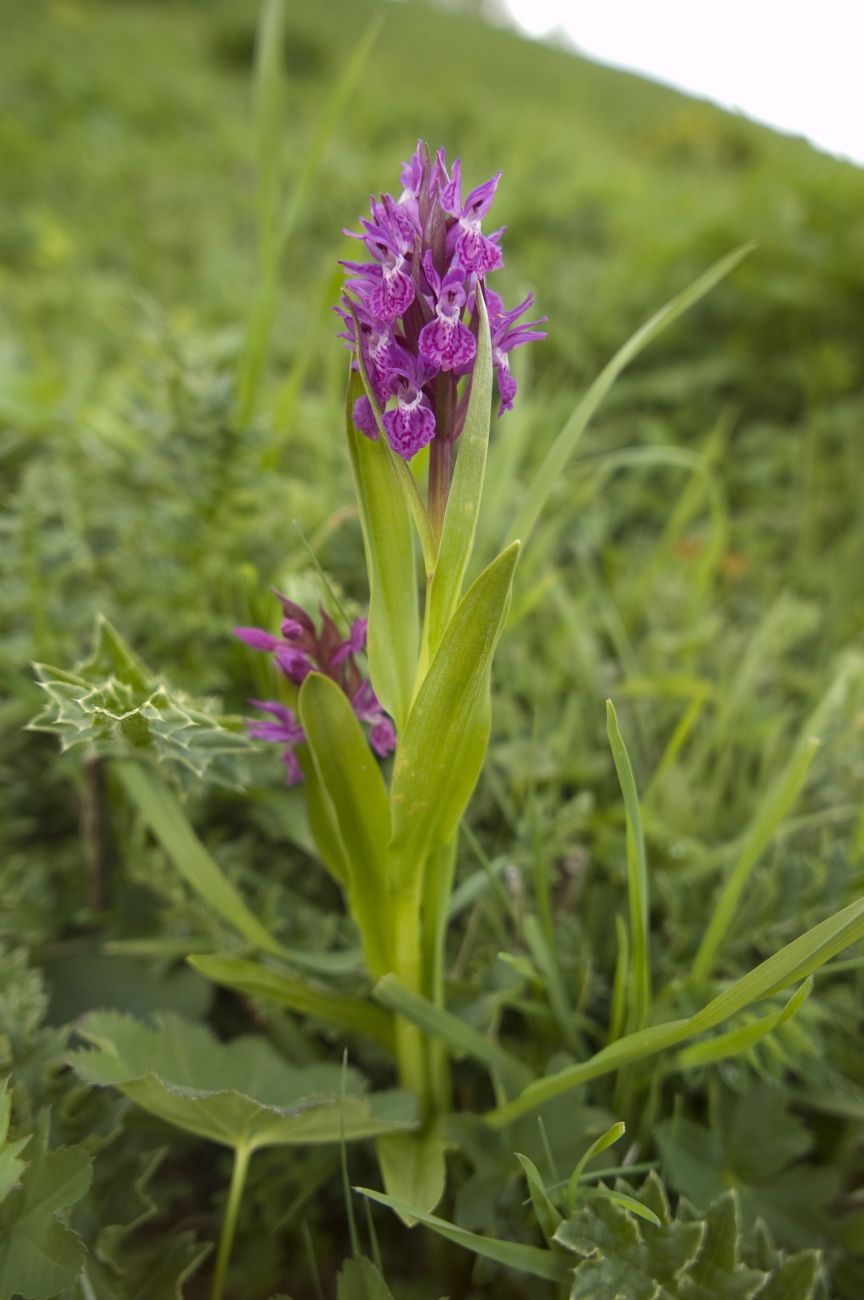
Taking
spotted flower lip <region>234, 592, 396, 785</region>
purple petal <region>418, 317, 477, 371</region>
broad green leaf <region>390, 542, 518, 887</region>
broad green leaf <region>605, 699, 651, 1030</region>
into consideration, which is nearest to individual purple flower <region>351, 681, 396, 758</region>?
spotted flower lip <region>234, 592, 396, 785</region>

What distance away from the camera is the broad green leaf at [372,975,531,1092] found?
0.83 m

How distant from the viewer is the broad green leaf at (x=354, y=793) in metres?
0.79

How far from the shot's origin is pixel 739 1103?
1003 mm

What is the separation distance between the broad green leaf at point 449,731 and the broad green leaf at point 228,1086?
234mm

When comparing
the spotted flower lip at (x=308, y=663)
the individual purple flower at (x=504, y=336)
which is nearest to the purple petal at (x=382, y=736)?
the spotted flower lip at (x=308, y=663)

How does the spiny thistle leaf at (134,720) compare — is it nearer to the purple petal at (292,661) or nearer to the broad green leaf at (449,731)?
the purple petal at (292,661)

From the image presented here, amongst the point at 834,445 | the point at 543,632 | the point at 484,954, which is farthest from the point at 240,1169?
the point at 834,445

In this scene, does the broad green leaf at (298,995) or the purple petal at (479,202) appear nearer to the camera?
the purple petal at (479,202)

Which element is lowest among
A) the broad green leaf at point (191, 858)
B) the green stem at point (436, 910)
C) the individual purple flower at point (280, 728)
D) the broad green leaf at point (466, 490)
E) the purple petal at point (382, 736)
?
the green stem at point (436, 910)

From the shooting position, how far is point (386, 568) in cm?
79

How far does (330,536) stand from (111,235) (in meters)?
2.89

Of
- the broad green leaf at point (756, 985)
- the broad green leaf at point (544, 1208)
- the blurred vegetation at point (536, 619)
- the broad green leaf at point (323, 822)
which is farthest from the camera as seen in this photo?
the blurred vegetation at point (536, 619)

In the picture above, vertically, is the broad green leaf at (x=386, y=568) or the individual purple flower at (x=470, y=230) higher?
the individual purple flower at (x=470, y=230)

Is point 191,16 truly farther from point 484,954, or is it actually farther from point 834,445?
point 484,954
